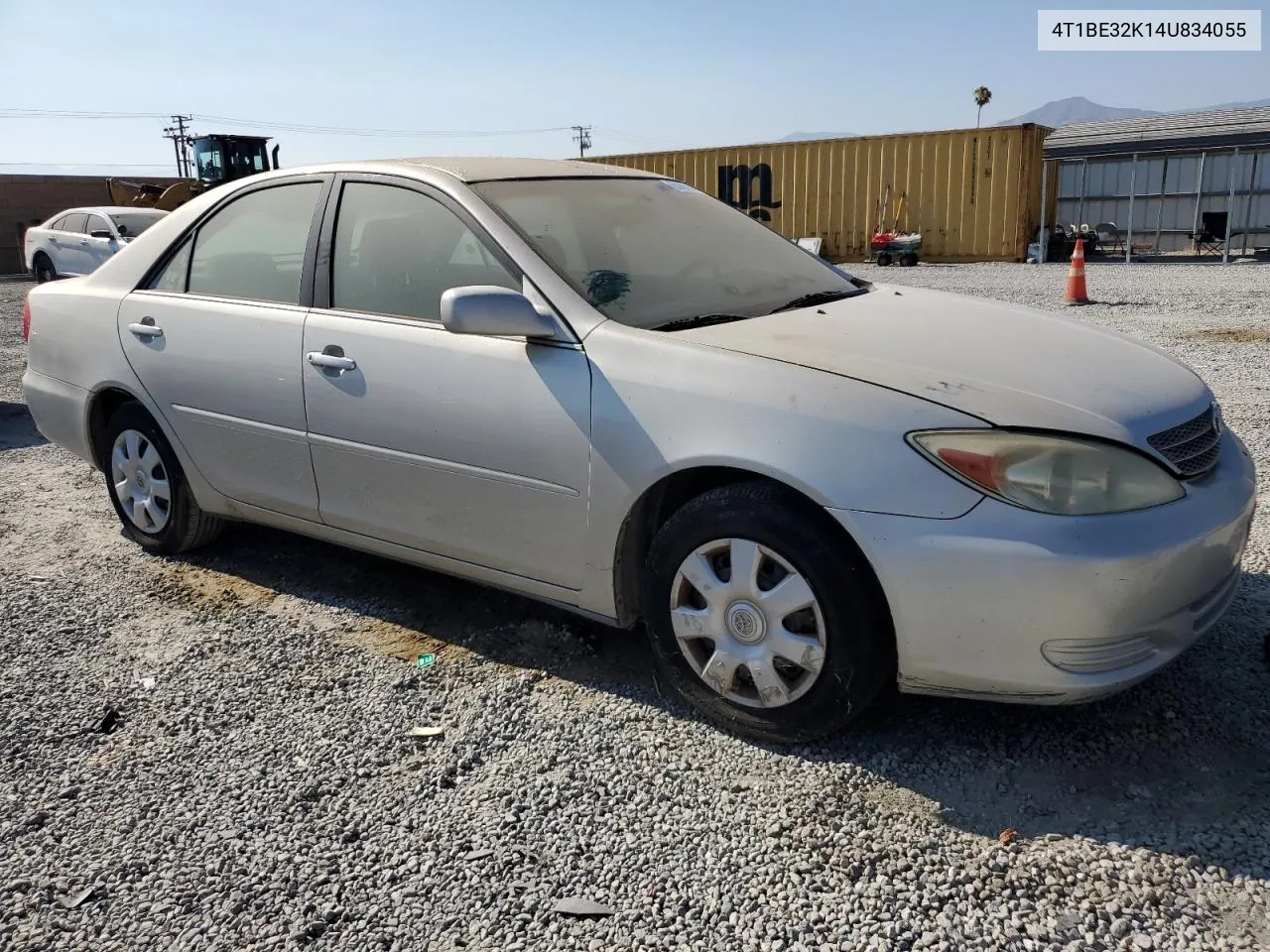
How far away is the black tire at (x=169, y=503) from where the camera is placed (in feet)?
14.3

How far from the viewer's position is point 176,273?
14.1 feet

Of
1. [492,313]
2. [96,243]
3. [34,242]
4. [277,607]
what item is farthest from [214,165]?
[492,313]

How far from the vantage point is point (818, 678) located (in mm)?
2725

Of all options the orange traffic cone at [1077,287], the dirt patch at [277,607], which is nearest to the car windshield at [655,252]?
the dirt patch at [277,607]

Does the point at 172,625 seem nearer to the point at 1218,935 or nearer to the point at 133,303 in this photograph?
the point at 133,303

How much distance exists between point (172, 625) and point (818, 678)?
251 centimetres

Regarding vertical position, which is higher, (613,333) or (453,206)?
(453,206)

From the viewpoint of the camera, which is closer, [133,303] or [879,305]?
[879,305]

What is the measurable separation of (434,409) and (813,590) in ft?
4.44

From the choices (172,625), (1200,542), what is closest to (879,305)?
(1200,542)

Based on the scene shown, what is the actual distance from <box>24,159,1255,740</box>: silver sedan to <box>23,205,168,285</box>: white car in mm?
15588

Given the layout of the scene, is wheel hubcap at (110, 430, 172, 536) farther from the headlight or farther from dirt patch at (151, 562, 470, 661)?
the headlight

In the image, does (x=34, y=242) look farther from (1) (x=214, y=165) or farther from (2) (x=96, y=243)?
(1) (x=214, y=165)

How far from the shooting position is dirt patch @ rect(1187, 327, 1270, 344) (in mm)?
9594
